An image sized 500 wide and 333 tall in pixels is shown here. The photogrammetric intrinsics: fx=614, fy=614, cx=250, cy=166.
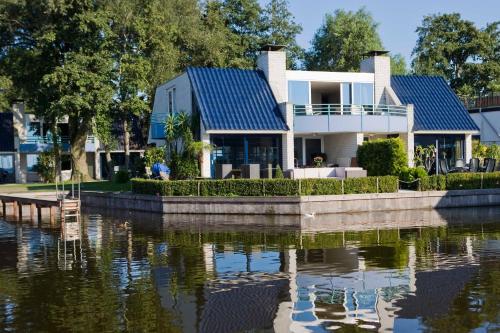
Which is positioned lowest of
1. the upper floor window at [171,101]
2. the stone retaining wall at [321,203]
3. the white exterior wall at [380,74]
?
the stone retaining wall at [321,203]

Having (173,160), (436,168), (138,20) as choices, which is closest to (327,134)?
(436,168)

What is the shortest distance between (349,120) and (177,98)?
11.4 metres

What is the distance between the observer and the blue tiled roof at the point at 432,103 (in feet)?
130

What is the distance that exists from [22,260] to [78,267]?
2.45 m

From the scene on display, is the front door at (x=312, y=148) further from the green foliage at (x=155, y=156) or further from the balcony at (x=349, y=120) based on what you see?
the green foliage at (x=155, y=156)

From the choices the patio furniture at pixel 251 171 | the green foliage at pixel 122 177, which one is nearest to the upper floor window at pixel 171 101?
the green foliage at pixel 122 177

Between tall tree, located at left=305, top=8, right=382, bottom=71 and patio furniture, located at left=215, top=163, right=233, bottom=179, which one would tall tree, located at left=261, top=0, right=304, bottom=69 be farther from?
patio furniture, located at left=215, top=163, right=233, bottom=179

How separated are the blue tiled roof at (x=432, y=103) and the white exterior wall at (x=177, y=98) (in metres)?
14.2

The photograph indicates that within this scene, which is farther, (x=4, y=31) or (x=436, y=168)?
(x=4, y=31)

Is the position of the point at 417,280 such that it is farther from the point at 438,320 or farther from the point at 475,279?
the point at 438,320

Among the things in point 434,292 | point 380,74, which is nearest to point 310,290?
point 434,292

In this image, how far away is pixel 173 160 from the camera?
3325 cm

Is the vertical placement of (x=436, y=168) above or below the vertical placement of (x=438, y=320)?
above

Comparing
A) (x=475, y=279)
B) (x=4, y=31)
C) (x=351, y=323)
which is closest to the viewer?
(x=351, y=323)
